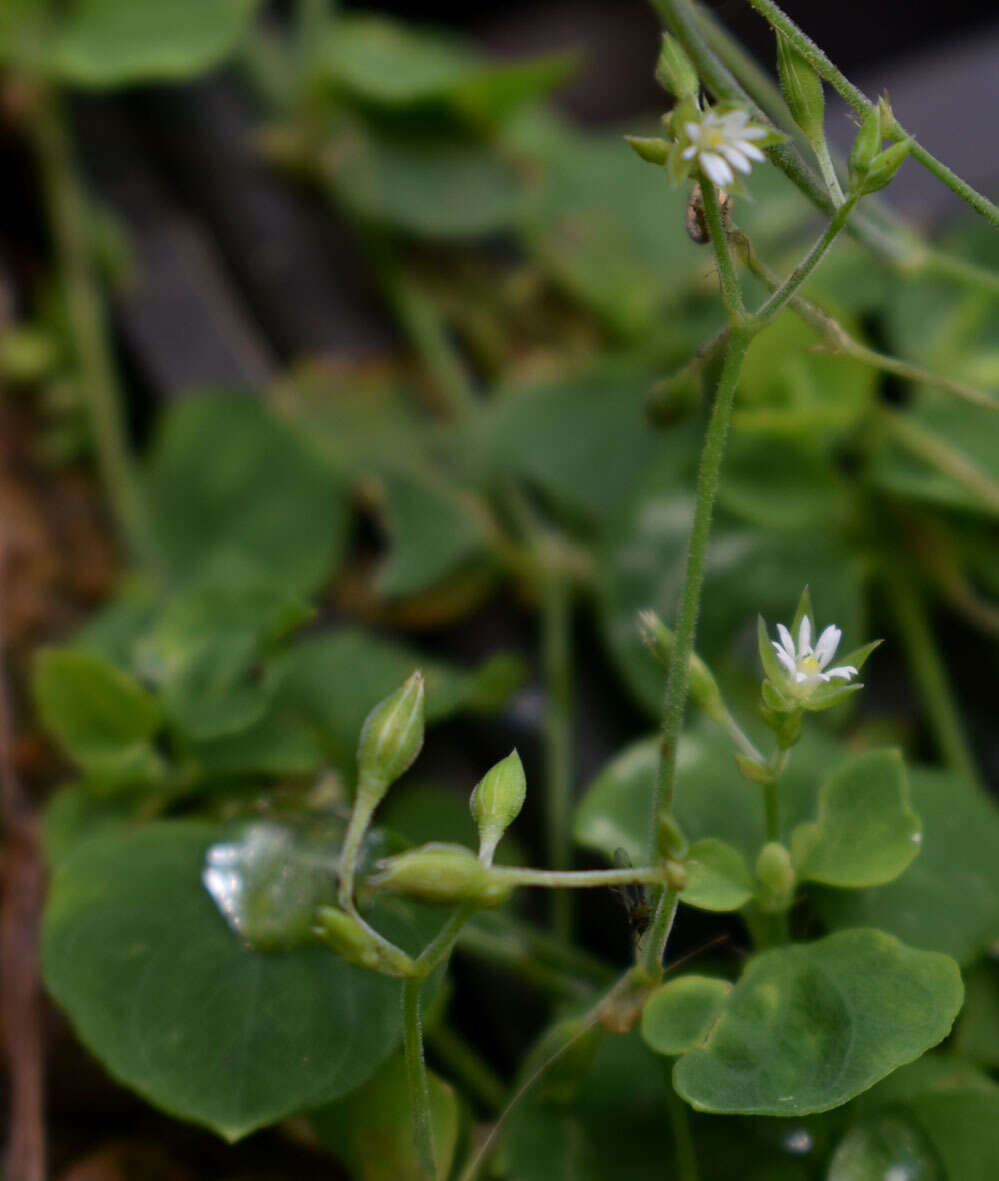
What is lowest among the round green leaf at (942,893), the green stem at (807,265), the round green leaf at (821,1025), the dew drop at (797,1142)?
the dew drop at (797,1142)

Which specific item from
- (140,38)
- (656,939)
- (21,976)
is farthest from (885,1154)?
(140,38)

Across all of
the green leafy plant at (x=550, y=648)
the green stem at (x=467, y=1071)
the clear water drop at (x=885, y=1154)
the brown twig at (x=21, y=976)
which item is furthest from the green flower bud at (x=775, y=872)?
the brown twig at (x=21, y=976)

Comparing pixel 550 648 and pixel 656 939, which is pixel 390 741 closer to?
pixel 656 939

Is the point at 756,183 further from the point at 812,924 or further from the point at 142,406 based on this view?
the point at 812,924

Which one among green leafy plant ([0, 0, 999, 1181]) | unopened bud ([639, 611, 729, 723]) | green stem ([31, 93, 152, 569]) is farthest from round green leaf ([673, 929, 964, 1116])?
green stem ([31, 93, 152, 569])

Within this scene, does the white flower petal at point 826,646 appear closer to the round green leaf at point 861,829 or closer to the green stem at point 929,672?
the round green leaf at point 861,829

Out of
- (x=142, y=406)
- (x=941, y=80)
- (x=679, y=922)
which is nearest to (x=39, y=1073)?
(x=679, y=922)
